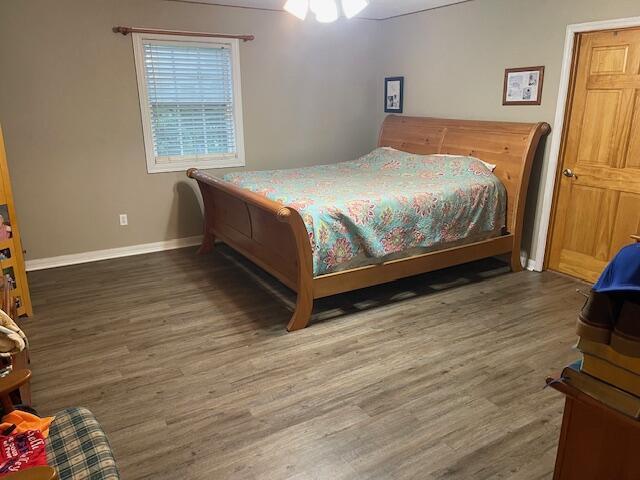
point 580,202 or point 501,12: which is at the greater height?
point 501,12

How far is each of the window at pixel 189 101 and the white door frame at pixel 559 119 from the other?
2998mm

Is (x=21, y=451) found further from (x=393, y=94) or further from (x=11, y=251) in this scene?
(x=393, y=94)

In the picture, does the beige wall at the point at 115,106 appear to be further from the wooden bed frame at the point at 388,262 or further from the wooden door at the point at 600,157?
the wooden door at the point at 600,157

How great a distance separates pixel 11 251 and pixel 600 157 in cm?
432

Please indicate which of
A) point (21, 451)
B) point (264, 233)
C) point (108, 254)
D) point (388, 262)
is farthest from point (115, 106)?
point (21, 451)

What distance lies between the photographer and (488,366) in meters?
2.69

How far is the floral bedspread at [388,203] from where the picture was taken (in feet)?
10.4

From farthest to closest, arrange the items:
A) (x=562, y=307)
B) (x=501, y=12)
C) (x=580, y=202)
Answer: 1. (x=501, y=12)
2. (x=580, y=202)
3. (x=562, y=307)

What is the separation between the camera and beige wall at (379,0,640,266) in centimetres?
372

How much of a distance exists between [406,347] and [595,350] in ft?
5.81

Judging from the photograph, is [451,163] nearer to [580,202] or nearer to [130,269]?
[580,202]

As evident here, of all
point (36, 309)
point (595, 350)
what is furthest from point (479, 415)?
point (36, 309)

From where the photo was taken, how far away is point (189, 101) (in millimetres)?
4727

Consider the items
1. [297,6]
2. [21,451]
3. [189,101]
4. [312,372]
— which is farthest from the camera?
[189,101]
